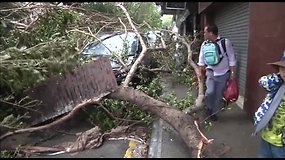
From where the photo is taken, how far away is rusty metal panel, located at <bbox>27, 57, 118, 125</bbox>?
18.4 ft

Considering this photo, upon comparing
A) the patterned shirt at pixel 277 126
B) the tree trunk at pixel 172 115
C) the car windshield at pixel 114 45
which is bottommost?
the tree trunk at pixel 172 115

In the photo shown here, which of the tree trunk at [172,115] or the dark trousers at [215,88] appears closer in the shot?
the tree trunk at [172,115]

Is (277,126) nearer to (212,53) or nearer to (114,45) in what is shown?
(212,53)

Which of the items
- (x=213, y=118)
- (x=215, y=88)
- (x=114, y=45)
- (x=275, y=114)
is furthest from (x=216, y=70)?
(x=114, y=45)

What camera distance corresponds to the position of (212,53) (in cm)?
552

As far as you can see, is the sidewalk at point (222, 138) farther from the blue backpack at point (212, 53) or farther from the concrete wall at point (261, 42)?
the blue backpack at point (212, 53)

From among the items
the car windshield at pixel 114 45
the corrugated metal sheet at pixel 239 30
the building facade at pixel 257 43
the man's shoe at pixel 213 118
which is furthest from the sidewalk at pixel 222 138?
the car windshield at pixel 114 45

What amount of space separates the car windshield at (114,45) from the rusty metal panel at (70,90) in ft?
7.38

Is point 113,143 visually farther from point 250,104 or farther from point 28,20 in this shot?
point 28,20

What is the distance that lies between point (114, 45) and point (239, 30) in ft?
9.99

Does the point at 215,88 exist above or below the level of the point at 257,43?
below

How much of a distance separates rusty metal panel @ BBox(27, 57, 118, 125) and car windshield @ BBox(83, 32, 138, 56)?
2249mm

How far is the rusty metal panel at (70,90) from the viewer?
5.61m

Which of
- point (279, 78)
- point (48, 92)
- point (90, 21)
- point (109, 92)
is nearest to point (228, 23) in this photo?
point (90, 21)
